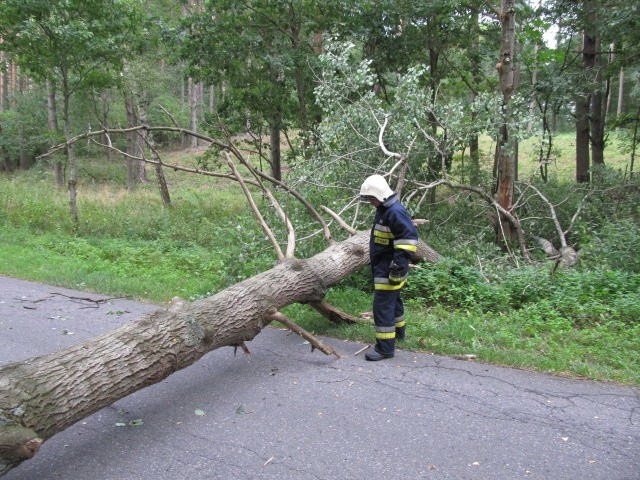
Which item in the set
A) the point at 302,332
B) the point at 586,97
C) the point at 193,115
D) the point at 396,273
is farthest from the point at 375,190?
the point at 193,115

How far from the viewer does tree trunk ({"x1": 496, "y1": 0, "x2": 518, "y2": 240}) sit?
9180mm

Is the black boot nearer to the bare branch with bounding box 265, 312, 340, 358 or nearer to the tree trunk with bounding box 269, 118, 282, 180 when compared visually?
the bare branch with bounding box 265, 312, 340, 358

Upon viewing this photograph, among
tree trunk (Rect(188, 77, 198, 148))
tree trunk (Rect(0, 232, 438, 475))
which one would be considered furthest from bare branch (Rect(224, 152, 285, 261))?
tree trunk (Rect(188, 77, 198, 148))

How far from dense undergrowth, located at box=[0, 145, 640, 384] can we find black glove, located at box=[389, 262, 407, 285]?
77 centimetres

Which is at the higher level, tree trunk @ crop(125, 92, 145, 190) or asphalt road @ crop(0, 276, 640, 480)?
tree trunk @ crop(125, 92, 145, 190)

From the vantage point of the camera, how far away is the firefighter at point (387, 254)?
5129mm

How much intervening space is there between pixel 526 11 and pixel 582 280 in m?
9.65

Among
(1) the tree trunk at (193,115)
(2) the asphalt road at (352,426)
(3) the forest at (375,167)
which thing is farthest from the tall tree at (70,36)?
(1) the tree trunk at (193,115)

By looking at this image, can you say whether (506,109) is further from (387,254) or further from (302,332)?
(302,332)

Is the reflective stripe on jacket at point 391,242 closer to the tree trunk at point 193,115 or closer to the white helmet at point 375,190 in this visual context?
the white helmet at point 375,190

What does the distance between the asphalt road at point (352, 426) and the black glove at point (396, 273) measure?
2.46 ft

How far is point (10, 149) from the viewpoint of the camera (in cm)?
3123

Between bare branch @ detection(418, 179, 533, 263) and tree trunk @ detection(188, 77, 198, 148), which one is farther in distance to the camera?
tree trunk @ detection(188, 77, 198, 148)

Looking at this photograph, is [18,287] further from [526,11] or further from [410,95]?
[526,11]
